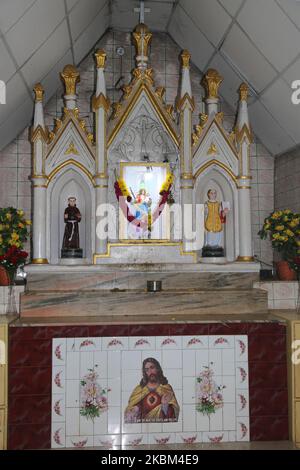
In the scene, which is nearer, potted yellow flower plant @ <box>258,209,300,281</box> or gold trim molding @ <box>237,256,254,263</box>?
potted yellow flower plant @ <box>258,209,300,281</box>

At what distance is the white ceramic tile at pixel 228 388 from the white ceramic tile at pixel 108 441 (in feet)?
3.65

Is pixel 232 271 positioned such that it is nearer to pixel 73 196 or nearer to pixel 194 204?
pixel 194 204

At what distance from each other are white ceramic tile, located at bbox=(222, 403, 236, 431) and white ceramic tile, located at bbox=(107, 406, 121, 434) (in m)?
1.04

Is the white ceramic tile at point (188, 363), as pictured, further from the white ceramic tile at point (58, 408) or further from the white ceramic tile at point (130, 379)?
the white ceramic tile at point (58, 408)

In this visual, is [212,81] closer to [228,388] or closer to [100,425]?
[228,388]

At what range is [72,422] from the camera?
14.5 feet

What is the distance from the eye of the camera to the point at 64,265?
550 cm

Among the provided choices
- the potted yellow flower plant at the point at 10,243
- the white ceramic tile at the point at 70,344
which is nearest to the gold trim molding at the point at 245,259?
the white ceramic tile at the point at 70,344

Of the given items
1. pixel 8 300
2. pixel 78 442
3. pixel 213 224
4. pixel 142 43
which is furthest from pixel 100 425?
pixel 142 43

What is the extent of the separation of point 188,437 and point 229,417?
45cm

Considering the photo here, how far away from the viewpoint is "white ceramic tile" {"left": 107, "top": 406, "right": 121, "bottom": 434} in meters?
4.45

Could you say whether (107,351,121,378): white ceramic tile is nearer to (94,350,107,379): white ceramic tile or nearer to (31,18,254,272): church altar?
(94,350,107,379): white ceramic tile

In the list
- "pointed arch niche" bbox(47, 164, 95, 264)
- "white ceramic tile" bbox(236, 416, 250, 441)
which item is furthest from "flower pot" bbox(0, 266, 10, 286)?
"white ceramic tile" bbox(236, 416, 250, 441)

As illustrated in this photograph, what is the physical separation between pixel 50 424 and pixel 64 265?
1818 millimetres
